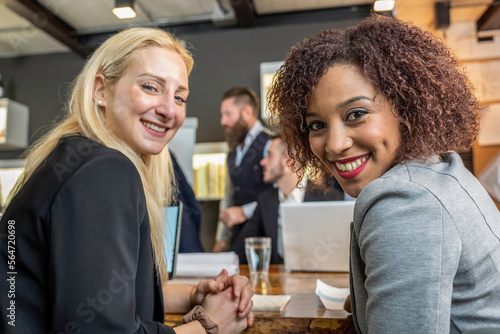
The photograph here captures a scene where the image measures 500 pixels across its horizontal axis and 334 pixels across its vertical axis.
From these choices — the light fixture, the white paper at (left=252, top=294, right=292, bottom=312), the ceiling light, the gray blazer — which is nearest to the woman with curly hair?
the gray blazer

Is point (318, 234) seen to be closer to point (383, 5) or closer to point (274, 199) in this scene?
point (274, 199)

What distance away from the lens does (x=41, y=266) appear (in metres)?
0.83

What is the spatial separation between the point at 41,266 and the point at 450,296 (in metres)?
0.70

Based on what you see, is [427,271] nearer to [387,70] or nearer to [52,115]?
[387,70]

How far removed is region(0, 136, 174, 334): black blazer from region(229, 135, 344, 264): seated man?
65.1 inches

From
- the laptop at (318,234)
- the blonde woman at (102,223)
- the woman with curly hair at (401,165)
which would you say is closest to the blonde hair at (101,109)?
the blonde woman at (102,223)

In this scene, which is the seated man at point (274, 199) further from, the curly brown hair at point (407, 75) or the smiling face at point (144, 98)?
the curly brown hair at point (407, 75)

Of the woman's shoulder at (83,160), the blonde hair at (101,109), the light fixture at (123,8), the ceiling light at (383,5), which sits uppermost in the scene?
the light fixture at (123,8)

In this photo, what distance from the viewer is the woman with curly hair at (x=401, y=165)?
62cm

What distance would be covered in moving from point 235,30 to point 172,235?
11.8 ft

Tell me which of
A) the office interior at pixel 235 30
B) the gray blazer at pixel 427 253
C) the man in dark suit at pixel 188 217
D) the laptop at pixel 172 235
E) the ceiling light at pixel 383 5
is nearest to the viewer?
the gray blazer at pixel 427 253

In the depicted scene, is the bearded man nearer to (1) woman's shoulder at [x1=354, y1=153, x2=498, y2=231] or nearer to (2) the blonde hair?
(2) the blonde hair

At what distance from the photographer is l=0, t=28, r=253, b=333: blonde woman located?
76cm

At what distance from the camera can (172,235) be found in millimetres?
1380
